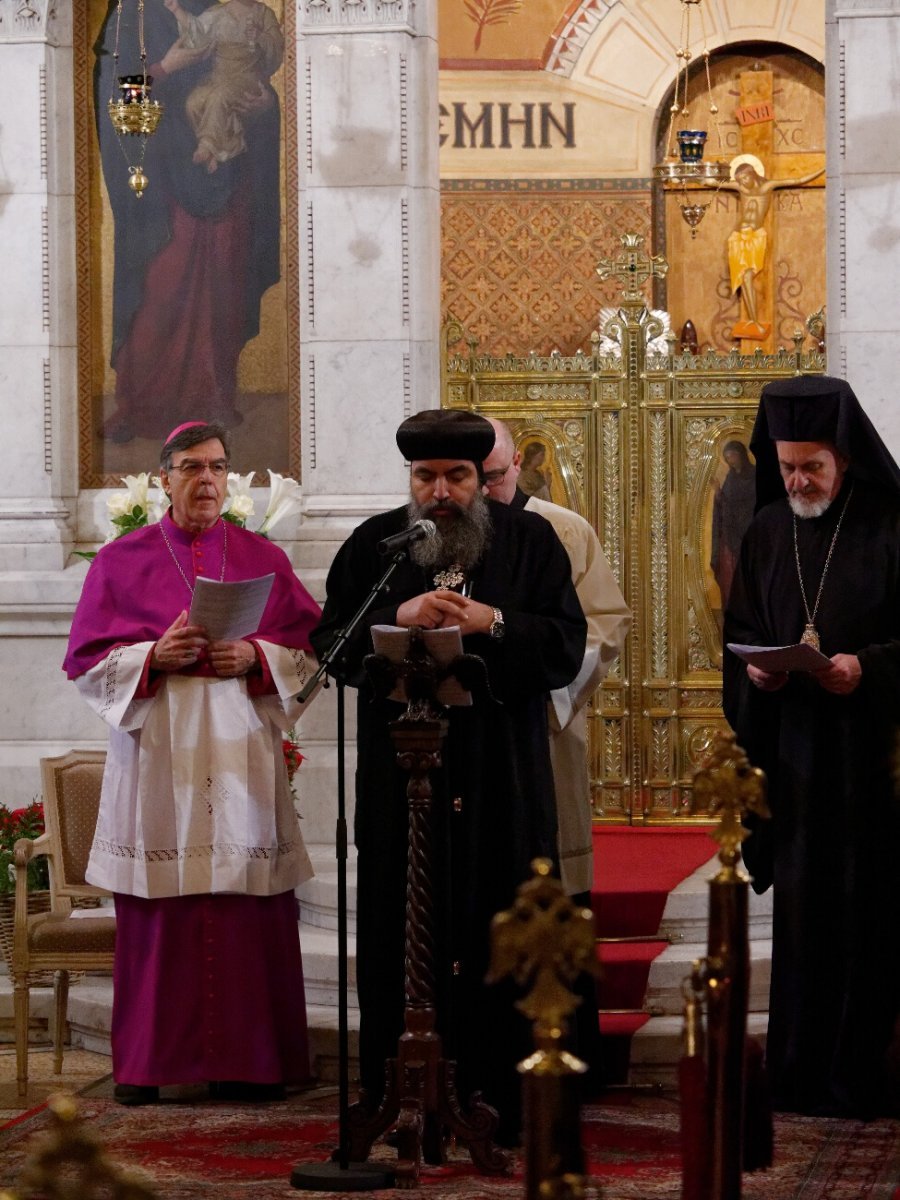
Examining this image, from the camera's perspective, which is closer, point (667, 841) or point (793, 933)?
point (793, 933)

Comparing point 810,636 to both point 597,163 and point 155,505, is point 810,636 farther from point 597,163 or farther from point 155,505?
point 597,163

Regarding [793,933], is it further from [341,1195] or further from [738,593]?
[341,1195]

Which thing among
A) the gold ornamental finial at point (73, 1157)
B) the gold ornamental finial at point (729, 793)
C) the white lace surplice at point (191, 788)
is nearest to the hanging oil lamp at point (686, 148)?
the white lace surplice at point (191, 788)

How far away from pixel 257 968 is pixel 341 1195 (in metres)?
1.32

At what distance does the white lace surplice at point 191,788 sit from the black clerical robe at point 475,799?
0.83 metres

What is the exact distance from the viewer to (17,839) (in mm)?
8258

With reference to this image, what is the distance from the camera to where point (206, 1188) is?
5.70 meters

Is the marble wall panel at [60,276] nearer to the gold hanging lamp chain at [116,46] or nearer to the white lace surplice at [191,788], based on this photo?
the gold hanging lamp chain at [116,46]

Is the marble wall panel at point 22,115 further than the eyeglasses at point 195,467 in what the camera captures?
Yes

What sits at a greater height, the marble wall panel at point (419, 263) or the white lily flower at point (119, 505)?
the marble wall panel at point (419, 263)

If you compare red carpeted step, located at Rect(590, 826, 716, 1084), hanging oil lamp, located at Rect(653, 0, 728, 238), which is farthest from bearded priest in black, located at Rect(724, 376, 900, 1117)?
hanging oil lamp, located at Rect(653, 0, 728, 238)

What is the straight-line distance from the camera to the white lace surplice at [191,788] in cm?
674

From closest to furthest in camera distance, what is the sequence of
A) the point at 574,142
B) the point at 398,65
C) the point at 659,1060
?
the point at 659,1060 → the point at 398,65 → the point at 574,142

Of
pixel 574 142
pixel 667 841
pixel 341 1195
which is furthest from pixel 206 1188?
pixel 574 142
